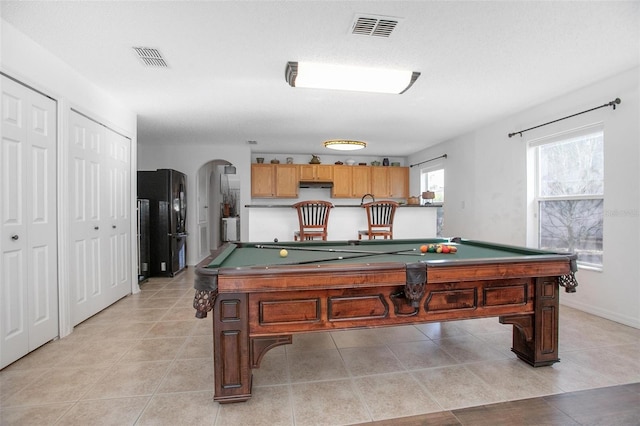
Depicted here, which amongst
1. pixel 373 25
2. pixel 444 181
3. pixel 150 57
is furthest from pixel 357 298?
pixel 444 181

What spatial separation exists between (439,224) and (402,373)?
16.3 ft

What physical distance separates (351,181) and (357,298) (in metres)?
5.48

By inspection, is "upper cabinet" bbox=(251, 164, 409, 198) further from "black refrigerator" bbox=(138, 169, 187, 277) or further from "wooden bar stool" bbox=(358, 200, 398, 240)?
"wooden bar stool" bbox=(358, 200, 398, 240)

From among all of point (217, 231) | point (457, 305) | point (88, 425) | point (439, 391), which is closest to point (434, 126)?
point (457, 305)

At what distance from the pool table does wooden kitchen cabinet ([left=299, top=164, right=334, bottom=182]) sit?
4874mm

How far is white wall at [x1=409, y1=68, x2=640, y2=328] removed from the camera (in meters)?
2.86

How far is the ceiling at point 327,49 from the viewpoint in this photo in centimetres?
201

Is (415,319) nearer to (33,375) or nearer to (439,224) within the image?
(33,375)

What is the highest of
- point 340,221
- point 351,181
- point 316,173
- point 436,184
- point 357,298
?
point 316,173

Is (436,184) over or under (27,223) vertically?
over

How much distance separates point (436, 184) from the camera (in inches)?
257

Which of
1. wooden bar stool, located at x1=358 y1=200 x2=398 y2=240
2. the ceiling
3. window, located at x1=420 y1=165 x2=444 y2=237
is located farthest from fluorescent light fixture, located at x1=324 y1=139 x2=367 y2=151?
window, located at x1=420 y1=165 x2=444 y2=237

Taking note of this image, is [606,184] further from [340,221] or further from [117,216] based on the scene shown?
[117,216]

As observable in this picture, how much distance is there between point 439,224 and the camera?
6496 mm
